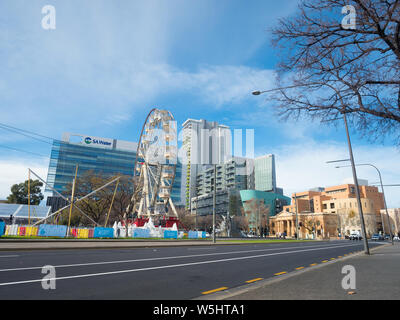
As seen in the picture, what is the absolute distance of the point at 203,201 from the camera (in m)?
136

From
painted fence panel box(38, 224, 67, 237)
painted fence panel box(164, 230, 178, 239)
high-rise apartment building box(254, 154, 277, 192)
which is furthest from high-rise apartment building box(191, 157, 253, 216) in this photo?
painted fence panel box(38, 224, 67, 237)

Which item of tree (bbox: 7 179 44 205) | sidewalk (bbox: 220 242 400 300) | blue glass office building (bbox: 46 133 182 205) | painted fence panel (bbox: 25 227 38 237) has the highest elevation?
blue glass office building (bbox: 46 133 182 205)

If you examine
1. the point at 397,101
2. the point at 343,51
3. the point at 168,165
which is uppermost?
the point at 168,165

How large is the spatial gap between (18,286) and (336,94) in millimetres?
10391

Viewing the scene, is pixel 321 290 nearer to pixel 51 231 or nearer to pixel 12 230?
pixel 51 231

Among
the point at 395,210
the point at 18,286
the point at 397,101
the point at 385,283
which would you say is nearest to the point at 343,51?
the point at 397,101

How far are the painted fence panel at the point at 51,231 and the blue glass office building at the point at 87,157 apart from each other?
67104 millimetres

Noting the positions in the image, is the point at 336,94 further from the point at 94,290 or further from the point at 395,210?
the point at 395,210

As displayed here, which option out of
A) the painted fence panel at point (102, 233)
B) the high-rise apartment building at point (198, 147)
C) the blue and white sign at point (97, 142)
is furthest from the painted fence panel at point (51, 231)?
the high-rise apartment building at point (198, 147)

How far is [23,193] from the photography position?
85875mm

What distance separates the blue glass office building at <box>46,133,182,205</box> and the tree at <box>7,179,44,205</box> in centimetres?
503

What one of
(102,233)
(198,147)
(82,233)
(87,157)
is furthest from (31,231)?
(198,147)

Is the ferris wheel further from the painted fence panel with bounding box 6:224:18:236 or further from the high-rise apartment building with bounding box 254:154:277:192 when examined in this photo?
the high-rise apartment building with bounding box 254:154:277:192

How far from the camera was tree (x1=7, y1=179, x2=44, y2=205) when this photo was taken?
83.9 meters
